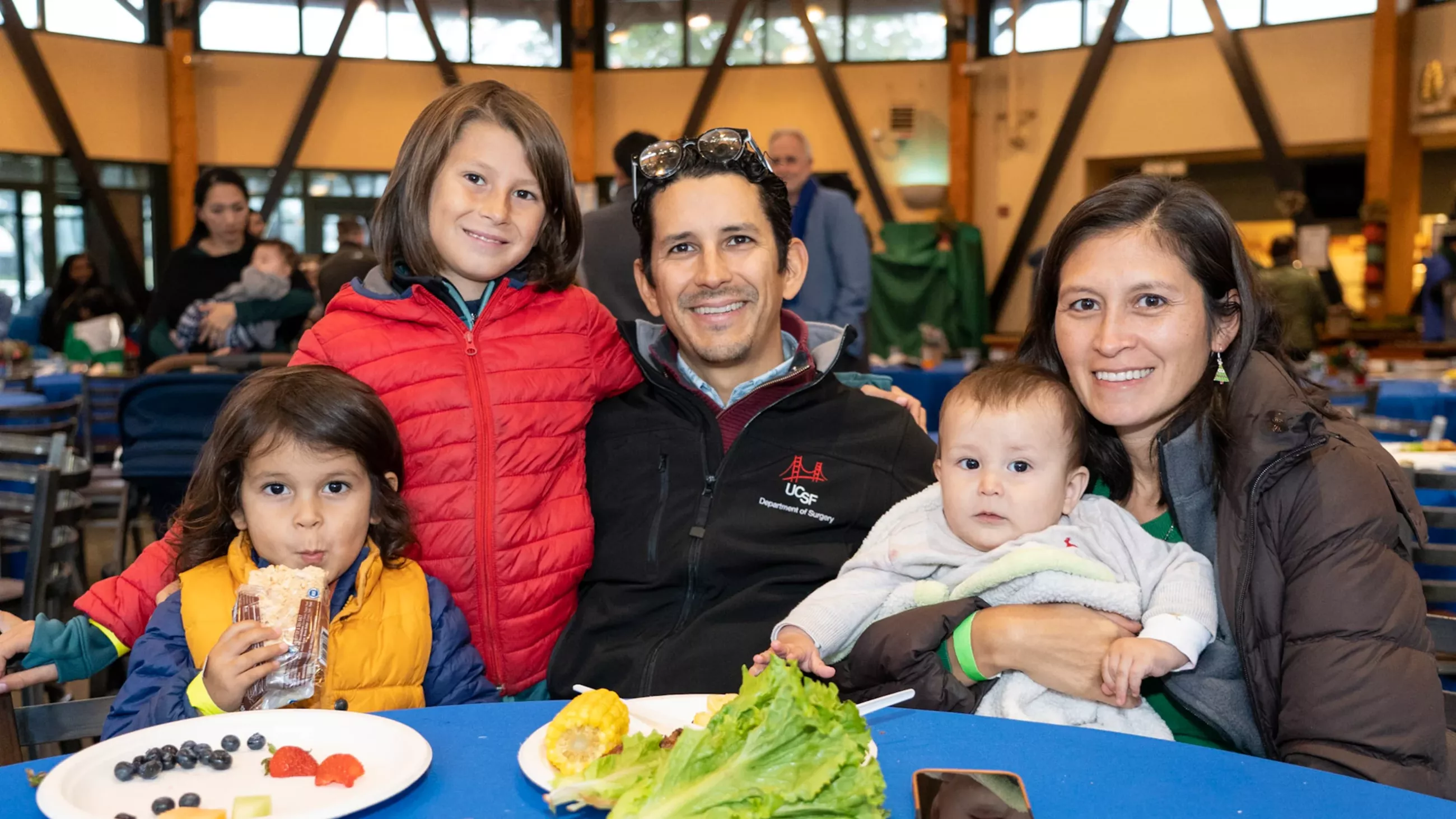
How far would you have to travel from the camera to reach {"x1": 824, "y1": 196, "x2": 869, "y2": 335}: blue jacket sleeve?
6246 millimetres

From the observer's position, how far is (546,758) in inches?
50.1

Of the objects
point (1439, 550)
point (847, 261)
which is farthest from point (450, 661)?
point (847, 261)

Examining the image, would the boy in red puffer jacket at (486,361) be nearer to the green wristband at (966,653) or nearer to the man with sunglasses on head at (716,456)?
the man with sunglasses on head at (716,456)

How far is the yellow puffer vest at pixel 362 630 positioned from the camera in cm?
187

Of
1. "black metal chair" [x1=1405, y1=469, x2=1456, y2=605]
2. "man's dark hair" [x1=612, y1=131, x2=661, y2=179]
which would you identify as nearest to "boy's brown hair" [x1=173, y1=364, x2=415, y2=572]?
"black metal chair" [x1=1405, y1=469, x2=1456, y2=605]

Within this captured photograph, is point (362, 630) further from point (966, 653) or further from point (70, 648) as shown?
point (966, 653)

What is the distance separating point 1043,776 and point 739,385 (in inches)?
53.8

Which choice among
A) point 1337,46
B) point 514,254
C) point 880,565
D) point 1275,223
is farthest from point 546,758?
point 1275,223

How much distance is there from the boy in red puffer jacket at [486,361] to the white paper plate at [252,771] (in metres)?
0.80

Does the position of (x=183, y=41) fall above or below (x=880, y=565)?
above

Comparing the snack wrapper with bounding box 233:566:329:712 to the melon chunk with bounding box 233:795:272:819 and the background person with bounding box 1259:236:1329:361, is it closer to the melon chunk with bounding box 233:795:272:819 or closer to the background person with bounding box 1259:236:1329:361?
the melon chunk with bounding box 233:795:272:819

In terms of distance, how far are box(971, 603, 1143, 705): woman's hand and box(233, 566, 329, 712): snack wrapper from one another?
101cm

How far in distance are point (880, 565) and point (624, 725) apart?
907 millimetres

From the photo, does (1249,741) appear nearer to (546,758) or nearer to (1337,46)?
(546,758)
